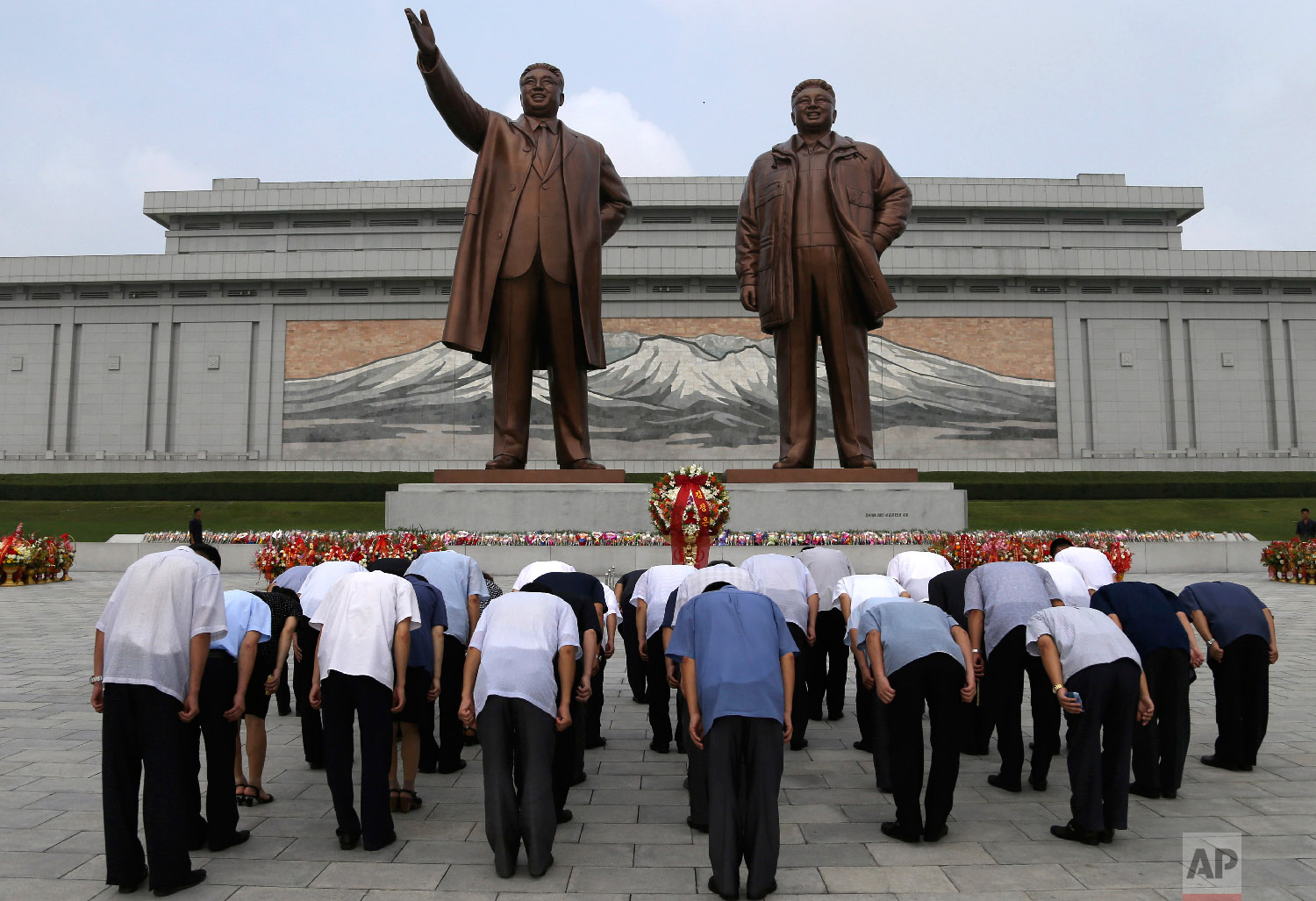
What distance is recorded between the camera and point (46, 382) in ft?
96.2

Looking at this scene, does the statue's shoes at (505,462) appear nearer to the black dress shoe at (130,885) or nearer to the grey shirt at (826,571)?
the grey shirt at (826,571)

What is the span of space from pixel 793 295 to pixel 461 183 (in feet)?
76.2

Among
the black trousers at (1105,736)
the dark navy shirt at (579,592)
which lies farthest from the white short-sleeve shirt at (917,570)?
the dark navy shirt at (579,592)

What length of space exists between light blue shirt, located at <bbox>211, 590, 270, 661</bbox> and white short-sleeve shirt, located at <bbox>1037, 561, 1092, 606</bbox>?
4.36 metres

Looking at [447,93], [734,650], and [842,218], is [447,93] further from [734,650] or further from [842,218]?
[734,650]

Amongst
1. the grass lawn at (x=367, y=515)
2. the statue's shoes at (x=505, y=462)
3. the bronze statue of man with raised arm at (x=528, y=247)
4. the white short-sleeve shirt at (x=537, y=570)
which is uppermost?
Result: the bronze statue of man with raised arm at (x=528, y=247)

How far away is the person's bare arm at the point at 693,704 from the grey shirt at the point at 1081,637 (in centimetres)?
178

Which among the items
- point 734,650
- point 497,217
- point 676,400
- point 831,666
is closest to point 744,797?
point 734,650

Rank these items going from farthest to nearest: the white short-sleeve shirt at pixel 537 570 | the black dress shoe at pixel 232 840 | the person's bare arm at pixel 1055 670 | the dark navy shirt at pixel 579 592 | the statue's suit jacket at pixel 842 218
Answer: the statue's suit jacket at pixel 842 218 < the white short-sleeve shirt at pixel 537 570 < the dark navy shirt at pixel 579 592 < the person's bare arm at pixel 1055 670 < the black dress shoe at pixel 232 840

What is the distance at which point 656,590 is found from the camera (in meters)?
5.56

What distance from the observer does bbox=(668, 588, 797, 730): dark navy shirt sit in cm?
363

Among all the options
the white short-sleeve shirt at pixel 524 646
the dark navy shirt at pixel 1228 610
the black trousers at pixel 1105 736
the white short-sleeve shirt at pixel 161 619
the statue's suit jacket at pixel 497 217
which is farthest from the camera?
the statue's suit jacket at pixel 497 217

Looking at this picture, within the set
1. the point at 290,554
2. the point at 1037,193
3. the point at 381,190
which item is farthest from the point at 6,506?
the point at 1037,193

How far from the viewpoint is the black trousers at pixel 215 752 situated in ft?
13.0
